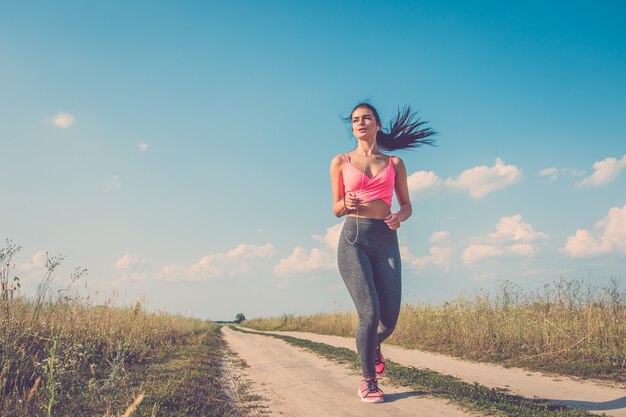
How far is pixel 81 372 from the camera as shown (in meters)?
6.09

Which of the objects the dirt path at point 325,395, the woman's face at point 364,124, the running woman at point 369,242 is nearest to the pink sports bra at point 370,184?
the running woman at point 369,242

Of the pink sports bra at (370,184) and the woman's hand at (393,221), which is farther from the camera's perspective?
the pink sports bra at (370,184)

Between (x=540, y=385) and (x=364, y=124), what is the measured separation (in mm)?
4466

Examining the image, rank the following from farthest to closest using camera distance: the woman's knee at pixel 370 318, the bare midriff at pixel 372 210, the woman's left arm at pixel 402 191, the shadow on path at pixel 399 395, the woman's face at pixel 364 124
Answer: the woman's face at pixel 364 124, the woman's left arm at pixel 402 191, the shadow on path at pixel 399 395, the bare midriff at pixel 372 210, the woman's knee at pixel 370 318

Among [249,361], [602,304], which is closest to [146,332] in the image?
[249,361]

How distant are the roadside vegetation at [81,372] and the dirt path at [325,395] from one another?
57cm

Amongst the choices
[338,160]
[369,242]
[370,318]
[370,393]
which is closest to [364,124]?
[338,160]

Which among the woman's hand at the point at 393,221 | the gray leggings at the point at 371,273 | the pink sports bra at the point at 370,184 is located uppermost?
the pink sports bra at the point at 370,184

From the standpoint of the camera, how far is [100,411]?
4422 mm

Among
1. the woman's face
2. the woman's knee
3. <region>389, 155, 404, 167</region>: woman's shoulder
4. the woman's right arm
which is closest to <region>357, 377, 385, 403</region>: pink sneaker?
the woman's knee

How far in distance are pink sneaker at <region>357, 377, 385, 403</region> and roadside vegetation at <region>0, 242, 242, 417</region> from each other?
131 cm

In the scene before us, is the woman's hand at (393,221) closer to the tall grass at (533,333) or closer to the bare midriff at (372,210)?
the bare midriff at (372,210)

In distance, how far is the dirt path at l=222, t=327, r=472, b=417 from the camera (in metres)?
4.32

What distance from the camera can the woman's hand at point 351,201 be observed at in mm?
4509
